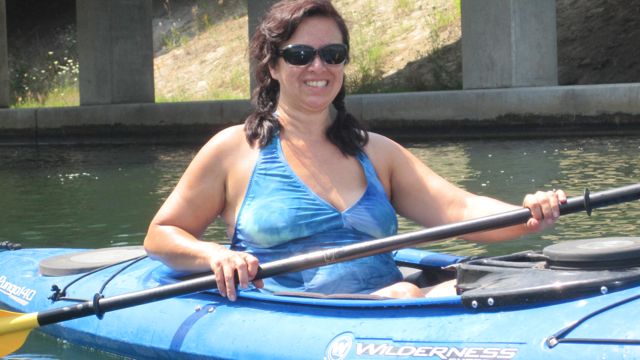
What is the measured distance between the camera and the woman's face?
3.65m

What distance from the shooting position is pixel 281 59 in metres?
3.71

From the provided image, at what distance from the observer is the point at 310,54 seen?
364 cm

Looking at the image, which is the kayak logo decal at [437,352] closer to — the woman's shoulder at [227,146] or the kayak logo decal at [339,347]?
the kayak logo decal at [339,347]

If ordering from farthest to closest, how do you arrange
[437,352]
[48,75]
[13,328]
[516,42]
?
1. [48,75]
2. [516,42]
3. [13,328]
4. [437,352]

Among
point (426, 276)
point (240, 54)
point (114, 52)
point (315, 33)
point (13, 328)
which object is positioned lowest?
point (13, 328)

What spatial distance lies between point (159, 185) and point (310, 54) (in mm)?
6503

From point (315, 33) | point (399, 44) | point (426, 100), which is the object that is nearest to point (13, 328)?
point (315, 33)

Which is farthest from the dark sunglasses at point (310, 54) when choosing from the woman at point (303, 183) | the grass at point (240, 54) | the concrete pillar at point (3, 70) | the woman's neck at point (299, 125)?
the concrete pillar at point (3, 70)

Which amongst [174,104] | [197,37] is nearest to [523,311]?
[174,104]

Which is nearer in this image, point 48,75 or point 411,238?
point 411,238

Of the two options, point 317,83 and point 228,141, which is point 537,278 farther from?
point 228,141

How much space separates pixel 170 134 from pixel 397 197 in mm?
12184

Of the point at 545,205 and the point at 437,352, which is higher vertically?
the point at 545,205

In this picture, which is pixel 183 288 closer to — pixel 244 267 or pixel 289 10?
pixel 244 267
